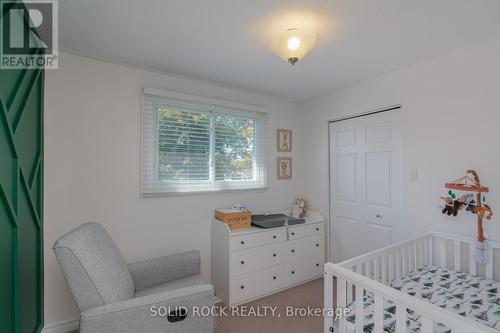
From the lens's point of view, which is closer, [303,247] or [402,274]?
[402,274]

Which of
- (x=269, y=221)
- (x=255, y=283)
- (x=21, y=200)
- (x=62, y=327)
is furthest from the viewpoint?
(x=269, y=221)

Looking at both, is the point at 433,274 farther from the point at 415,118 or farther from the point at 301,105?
the point at 301,105

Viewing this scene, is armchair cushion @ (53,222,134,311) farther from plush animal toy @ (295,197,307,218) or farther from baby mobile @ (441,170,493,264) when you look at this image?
baby mobile @ (441,170,493,264)

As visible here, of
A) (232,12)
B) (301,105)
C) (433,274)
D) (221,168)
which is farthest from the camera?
(301,105)

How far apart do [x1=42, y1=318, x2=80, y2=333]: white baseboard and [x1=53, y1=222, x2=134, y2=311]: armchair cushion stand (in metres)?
0.90

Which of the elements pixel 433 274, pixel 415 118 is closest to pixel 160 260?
pixel 433 274

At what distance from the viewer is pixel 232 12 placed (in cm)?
149

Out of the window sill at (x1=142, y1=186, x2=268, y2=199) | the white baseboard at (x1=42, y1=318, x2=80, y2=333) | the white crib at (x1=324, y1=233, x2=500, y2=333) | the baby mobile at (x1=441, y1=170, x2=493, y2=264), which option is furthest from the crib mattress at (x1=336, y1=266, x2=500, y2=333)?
the white baseboard at (x1=42, y1=318, x2=80, y2=333)

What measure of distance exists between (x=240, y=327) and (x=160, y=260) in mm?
897

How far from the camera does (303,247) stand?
2.82 m

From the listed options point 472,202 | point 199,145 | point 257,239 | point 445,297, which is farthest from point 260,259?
point 472,202

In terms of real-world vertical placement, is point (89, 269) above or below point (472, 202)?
below

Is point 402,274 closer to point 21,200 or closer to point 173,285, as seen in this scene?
point 173,285

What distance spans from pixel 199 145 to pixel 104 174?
94 centimetres
